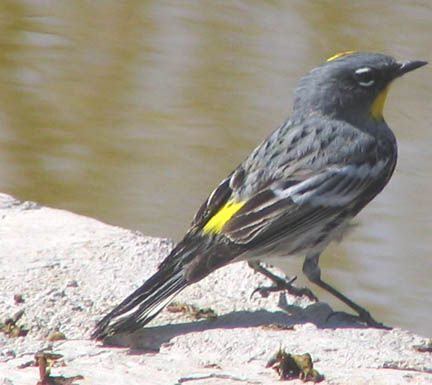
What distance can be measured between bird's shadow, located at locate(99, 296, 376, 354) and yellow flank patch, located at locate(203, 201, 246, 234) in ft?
1.55

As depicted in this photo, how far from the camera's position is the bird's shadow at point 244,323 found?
6242 millimetres

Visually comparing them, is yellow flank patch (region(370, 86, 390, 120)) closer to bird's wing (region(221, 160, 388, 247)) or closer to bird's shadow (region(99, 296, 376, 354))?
bird's wing (region(221, 160, 388, 247))

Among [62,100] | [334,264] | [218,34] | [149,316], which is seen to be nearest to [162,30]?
[218,34]

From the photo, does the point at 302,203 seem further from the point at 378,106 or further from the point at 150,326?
the point at 150,326

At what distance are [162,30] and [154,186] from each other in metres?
2.79

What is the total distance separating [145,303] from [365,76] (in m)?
2.18

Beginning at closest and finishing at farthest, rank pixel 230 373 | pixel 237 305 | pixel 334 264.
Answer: pixel 230 373 < pixel 237 305 < pixel 334 264

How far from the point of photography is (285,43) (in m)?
12.6

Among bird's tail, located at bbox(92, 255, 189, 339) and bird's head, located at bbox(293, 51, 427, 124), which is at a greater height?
bird's head, located at bbox(293, 51, 427, 124)

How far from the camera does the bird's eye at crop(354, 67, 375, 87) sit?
25.2 ft

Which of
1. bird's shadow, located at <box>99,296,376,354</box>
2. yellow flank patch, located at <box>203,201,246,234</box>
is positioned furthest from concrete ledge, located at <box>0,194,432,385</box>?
yellow flank patch, located at <box>203,201,246,234</box>

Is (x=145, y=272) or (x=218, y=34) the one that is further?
(x=218, y=34)

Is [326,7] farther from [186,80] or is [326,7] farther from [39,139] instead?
[39,139]

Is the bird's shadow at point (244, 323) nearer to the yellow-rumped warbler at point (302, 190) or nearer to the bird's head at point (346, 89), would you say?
the yellow-rumped warbler at point (302, 190)
